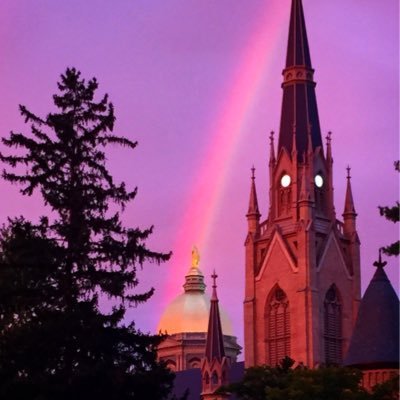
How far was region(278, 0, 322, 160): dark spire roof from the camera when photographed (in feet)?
342

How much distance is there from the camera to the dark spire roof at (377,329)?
5578 cm

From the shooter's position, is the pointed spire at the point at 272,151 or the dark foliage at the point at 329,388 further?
the pointed spire at the point at 272,151

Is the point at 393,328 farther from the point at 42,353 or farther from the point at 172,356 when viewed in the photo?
the point at 172,356

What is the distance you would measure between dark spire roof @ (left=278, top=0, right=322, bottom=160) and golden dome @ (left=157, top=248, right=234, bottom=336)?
2830cm

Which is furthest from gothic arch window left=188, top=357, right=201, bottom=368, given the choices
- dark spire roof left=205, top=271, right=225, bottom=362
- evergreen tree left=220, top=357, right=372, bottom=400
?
evergreen tree left=220, top=357, right=372, bottom=400

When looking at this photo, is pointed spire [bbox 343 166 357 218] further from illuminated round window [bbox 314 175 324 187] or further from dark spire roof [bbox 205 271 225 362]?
dark spire roof [bbox 205 271 225 362]

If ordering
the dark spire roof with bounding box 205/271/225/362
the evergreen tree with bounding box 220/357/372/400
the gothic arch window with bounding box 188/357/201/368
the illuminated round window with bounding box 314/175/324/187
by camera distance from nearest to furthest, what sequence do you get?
the evergreen tree with bounding box 220/357/372/400 → the dark spire roof with bounding box 205/271/225/362 → the illuminated round window with bounding box 314/175/324/187 → the gothic arch window with bounding box 188/357/201/368

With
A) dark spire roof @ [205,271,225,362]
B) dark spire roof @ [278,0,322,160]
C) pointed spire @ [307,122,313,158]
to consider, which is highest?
dark spire roof @ [278,0,322,160]

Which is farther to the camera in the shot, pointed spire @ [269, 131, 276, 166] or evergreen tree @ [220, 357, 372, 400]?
pointed spire @ [269, 131, 276, 166]

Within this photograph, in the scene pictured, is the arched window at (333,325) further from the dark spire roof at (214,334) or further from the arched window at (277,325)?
the dark spire roof at (214,334)

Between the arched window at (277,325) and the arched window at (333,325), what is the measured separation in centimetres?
304

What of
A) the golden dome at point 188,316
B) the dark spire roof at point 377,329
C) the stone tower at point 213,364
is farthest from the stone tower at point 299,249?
the dark spire roof at point 377,329

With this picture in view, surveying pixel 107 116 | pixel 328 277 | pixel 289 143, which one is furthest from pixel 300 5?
pixel 107 116

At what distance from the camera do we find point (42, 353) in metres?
38.4
